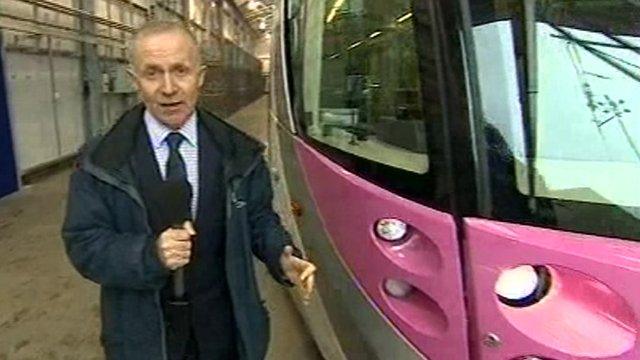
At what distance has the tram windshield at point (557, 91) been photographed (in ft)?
5.19

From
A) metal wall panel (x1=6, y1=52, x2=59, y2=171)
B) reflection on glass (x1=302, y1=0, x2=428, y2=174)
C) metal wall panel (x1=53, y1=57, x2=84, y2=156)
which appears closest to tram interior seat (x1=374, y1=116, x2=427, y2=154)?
reflection on glass (x1=302, y1=0, x2=428, y2=174)

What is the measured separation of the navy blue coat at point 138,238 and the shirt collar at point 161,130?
32mm

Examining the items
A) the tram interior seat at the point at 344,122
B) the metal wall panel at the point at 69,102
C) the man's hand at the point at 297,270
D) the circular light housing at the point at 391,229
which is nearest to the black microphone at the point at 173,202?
the man's hand at the point at 297,270

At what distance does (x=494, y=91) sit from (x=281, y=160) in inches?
67.5

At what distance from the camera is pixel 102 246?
158 centimetres

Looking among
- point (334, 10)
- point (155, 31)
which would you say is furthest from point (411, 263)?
point (334, 10)

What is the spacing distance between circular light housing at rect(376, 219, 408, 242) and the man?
223 mm

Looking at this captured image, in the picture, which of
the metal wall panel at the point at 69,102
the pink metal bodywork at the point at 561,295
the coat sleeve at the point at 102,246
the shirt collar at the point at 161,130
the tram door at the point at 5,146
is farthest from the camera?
the metal wall panel at the point at 69,102

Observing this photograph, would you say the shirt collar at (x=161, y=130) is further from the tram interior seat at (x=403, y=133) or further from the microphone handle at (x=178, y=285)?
the tram interior seat at (x=403, y=133)

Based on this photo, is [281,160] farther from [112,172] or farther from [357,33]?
[112,172]

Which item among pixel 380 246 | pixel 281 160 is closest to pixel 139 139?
pixel 380 246

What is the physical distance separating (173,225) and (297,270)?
0.31 m

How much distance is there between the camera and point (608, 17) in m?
1.61

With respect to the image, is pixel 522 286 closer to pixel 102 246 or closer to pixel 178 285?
pixel 178 285
